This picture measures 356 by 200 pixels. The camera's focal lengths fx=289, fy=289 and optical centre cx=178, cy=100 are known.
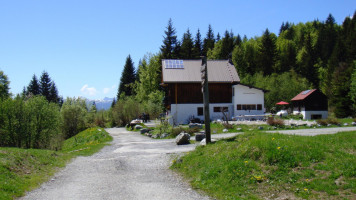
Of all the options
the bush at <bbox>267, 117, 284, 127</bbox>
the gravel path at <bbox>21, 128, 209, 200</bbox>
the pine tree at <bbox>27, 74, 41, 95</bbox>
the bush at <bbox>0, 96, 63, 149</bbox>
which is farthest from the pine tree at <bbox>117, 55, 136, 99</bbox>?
the gravel path at <bbox>21, 128, 209, 200</bbox>

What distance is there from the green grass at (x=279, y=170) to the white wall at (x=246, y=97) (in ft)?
106

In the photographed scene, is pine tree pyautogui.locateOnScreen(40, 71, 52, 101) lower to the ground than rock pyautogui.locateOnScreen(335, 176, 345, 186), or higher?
higher

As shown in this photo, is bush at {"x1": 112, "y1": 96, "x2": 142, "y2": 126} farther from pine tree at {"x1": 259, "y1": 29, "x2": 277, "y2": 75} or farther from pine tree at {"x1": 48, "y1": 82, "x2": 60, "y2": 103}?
pine tree at {"x1": 259, "y1": 29, "x2": 277, "y2": 75}

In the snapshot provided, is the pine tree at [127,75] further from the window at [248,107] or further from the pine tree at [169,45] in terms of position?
the window at [248,107]

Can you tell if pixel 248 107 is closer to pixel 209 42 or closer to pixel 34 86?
pixel 209 42

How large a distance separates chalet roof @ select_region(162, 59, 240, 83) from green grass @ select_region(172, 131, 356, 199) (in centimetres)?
3234

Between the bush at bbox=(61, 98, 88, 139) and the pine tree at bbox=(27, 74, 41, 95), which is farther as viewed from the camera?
the pine tree at bbox=(27, 74, 41, 95)

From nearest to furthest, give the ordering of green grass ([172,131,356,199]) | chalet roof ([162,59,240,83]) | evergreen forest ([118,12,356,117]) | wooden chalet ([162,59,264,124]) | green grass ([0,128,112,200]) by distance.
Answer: green grass ([172,131,356,199]) → green grass ([0,128,112,200]) → wooden chalet ([162,59,264,124]) → chalet roof ([162,59,240,83]) → evergreen forest ([118,12,356,117])

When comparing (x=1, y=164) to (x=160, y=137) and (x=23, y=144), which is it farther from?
(x=160, y=137)

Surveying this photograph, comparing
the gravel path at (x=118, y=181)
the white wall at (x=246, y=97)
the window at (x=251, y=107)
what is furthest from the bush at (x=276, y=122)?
the window at (x=251, y=107)

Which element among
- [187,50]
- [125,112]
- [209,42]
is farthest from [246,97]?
[209,42]

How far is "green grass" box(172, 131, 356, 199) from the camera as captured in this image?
727 cm

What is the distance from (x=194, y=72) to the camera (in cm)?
4500

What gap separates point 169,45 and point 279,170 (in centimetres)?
6618
